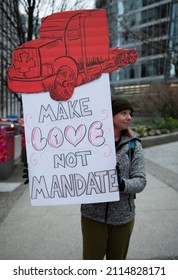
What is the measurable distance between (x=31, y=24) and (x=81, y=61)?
8.40 meters

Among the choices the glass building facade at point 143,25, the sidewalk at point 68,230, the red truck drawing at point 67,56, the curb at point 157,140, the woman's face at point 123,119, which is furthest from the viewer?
the curb at point 157,140

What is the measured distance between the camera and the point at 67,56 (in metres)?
2.24

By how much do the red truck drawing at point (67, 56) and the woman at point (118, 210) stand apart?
31 cm

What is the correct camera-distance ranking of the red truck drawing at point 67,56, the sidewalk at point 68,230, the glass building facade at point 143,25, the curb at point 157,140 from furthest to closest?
the curb at point 157,140
the glass building facade at point 143,25
the sidewalk at point 68,230
the red truck drawing at point 67,56

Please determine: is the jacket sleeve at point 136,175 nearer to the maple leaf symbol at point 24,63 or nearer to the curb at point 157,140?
the maple leaf symbol at point 24,63

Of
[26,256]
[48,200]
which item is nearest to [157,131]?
[26,256]

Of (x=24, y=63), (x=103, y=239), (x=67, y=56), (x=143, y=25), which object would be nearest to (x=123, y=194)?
(x=103, y=239)

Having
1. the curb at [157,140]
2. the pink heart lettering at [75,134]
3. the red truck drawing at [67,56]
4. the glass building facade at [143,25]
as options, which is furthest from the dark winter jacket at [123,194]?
the curb at [157,140]

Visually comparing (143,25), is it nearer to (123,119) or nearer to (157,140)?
(157,140)

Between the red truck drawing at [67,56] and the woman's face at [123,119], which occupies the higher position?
the red truck drawing at [67,56]

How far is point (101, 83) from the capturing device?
222 centimetres

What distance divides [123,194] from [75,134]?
0.56 m

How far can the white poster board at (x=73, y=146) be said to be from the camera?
2227mm

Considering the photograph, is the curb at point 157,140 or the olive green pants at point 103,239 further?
the curb at point 157,140
